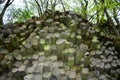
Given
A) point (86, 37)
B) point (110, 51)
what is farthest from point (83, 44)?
point (110, 51)

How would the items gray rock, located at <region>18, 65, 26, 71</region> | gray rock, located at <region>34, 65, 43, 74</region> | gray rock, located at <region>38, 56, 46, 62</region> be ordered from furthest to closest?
gray rock, located at <region>38, 56, 46, 62</region>, gray rock, located at <region>18, 65, 26, 71</region>, gray rock, located at <region>34, 65, 43, 74</region>

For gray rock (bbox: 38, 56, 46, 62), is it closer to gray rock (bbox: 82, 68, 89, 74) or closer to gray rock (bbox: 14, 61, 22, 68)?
gray rock (bbox: 14, 61, 22, 68)

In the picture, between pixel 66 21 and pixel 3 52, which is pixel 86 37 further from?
pixel 3 52

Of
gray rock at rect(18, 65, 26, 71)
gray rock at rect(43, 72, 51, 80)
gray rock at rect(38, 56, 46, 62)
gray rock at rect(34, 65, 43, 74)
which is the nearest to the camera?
gray rock at rect(43, 72, 51, 80)

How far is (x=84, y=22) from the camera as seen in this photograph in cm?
598

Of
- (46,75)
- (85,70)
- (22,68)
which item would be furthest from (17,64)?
(85,70)

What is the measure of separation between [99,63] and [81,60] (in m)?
0.43

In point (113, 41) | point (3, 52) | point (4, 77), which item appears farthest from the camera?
point (113, 41)

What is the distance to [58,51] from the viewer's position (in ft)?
17.1

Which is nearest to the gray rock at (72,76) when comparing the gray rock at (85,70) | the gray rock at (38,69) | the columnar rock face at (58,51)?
the columnar rock face at (58,51)

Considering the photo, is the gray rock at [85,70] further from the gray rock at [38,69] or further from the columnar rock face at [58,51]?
the gray rock at [38,69]

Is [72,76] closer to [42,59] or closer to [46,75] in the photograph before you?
[46,75]

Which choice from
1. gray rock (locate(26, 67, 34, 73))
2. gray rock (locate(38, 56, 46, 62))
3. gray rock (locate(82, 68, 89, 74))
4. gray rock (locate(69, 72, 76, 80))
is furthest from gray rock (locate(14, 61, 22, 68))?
gray rock (locate(82, 68, 89, 74))

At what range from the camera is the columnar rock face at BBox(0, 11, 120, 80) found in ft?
16.2
